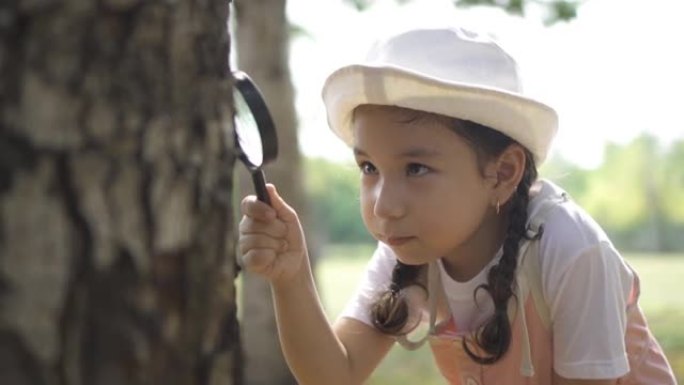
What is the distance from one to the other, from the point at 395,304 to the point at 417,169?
0.42 metres

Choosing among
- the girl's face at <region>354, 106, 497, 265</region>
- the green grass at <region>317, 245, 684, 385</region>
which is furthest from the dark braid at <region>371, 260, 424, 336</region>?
Result: the green grass at <region>317, 245, 684, 385</region>

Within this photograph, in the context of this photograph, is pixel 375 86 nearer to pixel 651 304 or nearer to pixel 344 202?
pixel 651 304

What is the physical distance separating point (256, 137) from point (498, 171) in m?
0.69

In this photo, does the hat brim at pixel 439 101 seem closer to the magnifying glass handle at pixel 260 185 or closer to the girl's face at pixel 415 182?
the girl's face at pixel 415 182

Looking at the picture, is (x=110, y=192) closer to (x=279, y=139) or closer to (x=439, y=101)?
(x=439, y=101)

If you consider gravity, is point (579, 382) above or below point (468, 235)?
below

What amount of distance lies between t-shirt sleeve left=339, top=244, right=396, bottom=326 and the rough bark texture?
4.34 feet

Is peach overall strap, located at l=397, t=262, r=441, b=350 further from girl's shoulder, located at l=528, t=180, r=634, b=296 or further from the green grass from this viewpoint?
the green grass

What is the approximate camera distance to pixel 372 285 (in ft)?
9.60

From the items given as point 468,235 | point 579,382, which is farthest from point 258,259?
point 579,382

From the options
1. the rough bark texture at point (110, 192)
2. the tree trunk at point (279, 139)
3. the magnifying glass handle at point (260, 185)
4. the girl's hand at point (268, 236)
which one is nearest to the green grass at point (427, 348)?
the tree trunk at point (279, 139)

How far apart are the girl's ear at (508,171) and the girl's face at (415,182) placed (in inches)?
2.7

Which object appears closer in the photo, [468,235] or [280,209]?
[280,209]

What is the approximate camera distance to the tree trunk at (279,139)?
717 cm
